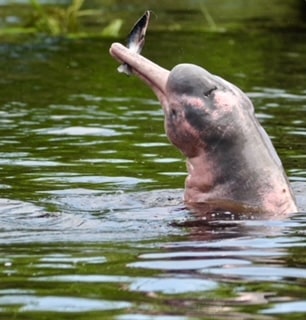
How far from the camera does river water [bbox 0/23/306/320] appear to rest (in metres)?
6.07

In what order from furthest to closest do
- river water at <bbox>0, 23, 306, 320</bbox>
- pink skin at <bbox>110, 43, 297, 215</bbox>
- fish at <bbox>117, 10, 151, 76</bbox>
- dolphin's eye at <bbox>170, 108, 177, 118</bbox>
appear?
fish at <bbox>117, 10, 151, 76</bbox>
dolphin's eye at <bbox>170, 108, 177, 118</bbox>
pink skin at <bbox>110, 43, 297, 215</bbox>
river water at <bbox>0, 23, 306, 320</bbox>

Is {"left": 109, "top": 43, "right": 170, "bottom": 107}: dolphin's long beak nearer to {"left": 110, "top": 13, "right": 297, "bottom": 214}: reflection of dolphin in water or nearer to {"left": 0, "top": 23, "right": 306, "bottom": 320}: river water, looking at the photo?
{"left": 110, "top": 13, "right": 297, "bottom": 214}: reflection of dolphin in water

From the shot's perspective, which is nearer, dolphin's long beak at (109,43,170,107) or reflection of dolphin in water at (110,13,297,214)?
reflection of dolphin in water at (110,13,297,214)

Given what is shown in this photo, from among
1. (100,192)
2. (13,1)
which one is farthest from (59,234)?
(13,1)

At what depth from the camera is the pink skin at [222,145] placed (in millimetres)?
8133

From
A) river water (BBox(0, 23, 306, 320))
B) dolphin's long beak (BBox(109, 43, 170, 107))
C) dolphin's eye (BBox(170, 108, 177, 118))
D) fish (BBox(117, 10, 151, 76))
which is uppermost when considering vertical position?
fish (BBox(117, 10, 151, 76))

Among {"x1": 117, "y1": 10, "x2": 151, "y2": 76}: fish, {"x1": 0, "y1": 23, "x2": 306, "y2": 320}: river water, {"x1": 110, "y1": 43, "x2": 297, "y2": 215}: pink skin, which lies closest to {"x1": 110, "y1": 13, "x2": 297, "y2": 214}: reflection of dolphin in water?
{"x1": 110, "y1": 43, "x2": 297, "y2": 215}: pink skin

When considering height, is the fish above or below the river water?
above

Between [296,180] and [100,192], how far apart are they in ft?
4.61

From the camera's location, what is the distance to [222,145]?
8219 millimetres

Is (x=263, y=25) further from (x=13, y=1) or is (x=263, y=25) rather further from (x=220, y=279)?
(x=220, y=279)

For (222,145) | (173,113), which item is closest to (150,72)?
(173,113)

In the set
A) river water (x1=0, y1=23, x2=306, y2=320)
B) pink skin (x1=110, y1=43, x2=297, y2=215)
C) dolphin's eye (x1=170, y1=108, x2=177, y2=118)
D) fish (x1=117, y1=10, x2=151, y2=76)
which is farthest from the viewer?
fish (x1=117, y1=10, x2=151, y2=76)

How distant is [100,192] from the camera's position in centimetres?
934
